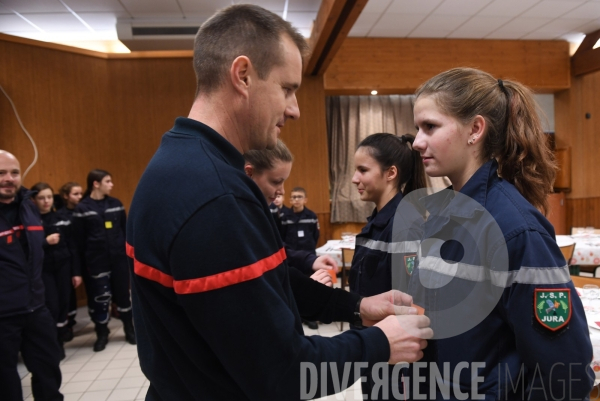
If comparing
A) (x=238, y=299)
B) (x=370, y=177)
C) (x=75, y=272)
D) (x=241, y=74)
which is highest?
(x=241, y=74)

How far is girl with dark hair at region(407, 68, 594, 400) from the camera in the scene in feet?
3.10

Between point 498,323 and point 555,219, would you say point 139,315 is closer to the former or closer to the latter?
point 498,323

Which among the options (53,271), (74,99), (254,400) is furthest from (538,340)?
(74,99)

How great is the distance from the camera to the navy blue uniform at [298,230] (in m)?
5.25

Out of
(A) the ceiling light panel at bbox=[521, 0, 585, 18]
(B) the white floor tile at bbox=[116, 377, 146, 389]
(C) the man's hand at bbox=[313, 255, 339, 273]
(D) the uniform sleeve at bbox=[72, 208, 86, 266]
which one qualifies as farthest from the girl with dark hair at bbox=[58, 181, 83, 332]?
(A) the ceiling light panel at bbox=[521, 0, 585, 18]

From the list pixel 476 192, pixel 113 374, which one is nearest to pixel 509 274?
pixel 476 192

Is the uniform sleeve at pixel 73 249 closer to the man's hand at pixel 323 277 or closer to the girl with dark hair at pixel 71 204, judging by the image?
the girl with dark hair at pixel 71 204

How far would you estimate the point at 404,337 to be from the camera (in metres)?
0.92

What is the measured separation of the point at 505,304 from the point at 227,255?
0.71 meters

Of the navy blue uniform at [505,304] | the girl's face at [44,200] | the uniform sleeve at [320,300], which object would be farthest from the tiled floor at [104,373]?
the navy blue uniform at [505,304]

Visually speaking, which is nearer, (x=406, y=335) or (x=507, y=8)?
(x=406, y=335)

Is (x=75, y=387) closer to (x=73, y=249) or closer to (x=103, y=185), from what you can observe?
(x=73, y=249)

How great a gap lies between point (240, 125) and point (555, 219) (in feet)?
27.6

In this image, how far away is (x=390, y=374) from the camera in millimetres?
1738
